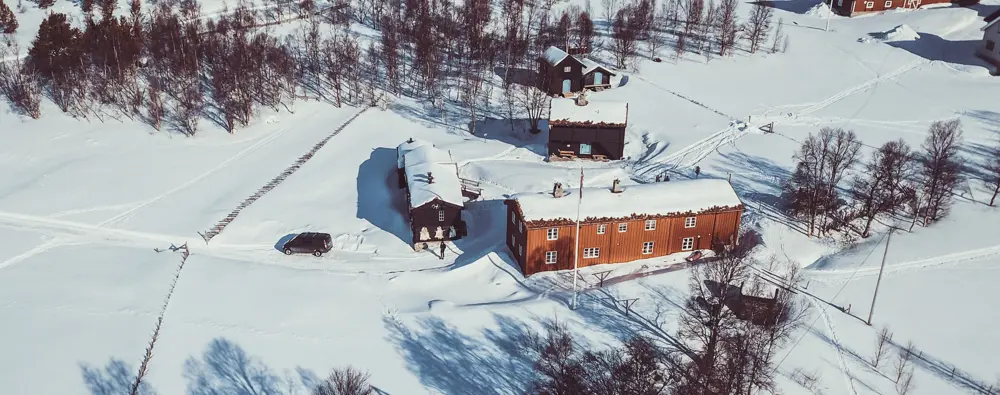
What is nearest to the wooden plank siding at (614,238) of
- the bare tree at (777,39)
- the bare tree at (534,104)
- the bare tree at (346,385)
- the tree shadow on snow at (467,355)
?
the tree shadow on snow at (467,355)

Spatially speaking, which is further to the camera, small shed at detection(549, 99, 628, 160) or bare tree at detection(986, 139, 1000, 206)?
small shed at detection(549, 99, 628, 160)

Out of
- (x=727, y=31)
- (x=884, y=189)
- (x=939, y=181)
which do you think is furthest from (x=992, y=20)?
(x=884, y=189)

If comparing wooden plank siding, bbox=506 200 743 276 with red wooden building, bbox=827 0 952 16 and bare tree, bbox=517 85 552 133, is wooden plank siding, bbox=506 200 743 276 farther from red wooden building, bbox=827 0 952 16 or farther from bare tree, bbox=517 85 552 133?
red wooden building, bbox=827 0 952 16

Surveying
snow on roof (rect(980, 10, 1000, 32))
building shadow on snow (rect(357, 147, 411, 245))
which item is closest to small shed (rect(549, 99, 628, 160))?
building shadow on snow (rect(357, 147, 411, 245))

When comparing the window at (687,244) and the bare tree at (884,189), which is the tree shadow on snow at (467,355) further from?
the bare tree at (884,189)

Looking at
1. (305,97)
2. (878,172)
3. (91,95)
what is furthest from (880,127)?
(91,95)

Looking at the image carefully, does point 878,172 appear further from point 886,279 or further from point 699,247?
point 699,247
